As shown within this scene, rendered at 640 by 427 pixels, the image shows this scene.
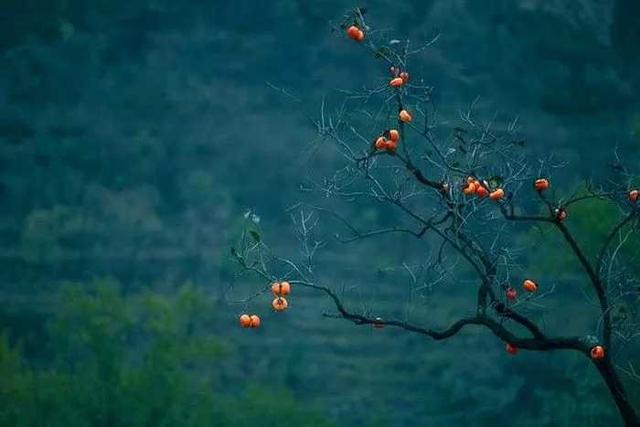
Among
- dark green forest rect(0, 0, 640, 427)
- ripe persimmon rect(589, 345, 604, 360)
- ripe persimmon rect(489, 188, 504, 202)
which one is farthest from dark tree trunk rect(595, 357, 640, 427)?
dark green forest rect(0, 0, 640, 427)

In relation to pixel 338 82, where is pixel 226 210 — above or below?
below

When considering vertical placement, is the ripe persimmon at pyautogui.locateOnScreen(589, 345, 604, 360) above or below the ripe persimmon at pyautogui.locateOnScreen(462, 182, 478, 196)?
below

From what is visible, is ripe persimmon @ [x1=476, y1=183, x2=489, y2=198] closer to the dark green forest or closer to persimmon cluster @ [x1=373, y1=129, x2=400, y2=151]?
persimmon cluster @ [x1=373, y1=129, x2=400, y2=151]

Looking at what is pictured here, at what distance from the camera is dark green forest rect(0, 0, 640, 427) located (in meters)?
4.87

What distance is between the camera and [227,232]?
4.96m

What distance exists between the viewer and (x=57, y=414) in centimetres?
486

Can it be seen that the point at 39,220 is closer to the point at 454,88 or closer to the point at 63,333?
the point at 63,333

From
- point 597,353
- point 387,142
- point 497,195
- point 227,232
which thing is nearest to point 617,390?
point 597,353

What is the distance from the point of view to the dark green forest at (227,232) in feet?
16.0

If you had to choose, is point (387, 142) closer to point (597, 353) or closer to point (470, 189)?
point (470, 189)

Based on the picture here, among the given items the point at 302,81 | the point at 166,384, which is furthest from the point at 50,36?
the point at 166,384

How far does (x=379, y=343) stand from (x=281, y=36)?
4.90 feet

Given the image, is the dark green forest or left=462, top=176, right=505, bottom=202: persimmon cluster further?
the dark green forest

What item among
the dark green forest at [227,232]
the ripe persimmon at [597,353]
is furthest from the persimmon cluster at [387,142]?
the dark green forest at [227,232]
